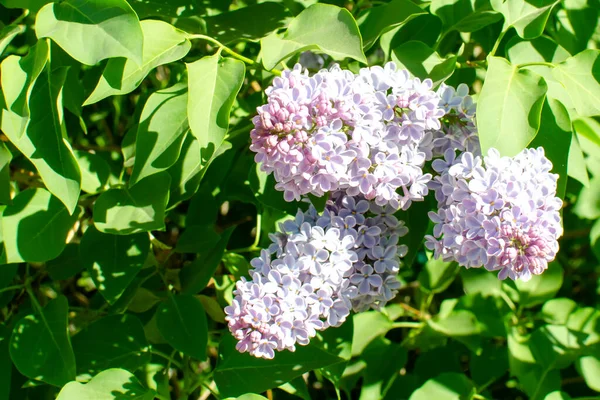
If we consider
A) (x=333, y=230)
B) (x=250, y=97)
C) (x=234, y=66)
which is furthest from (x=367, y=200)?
(x=250, y=97)

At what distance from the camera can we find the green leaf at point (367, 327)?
196 cm

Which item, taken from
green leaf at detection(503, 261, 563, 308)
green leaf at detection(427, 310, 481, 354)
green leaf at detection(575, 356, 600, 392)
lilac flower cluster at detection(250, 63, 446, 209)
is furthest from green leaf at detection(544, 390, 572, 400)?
lilac flower cluster at detection(250, 63, 446, 209)

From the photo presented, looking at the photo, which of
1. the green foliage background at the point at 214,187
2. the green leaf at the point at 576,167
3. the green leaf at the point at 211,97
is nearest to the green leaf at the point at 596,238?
the green foliage background at the point at 214,187

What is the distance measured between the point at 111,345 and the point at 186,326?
0.21m

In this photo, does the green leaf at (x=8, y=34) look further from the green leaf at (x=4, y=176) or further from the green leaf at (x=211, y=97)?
the green leaf at (x=211, y=97)

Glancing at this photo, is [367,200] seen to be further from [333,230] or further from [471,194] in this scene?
[471,194]

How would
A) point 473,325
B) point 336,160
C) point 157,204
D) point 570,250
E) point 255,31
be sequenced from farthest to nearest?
1. point 570,250
2. point 473,325
3. point 255,31
4. point 157,204
5. point 336,160

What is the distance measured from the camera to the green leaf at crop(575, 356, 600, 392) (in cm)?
187

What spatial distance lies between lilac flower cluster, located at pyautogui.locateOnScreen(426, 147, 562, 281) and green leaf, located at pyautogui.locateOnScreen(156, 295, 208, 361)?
0.61 m

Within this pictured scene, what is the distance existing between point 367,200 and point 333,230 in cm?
12

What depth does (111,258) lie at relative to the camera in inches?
Result: 66.3

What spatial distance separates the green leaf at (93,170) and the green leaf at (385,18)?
2.27ft

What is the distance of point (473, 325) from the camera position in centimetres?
196

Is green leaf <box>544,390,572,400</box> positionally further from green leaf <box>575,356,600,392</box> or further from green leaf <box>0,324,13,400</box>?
green leaf <box>0,324,13,400</box>
